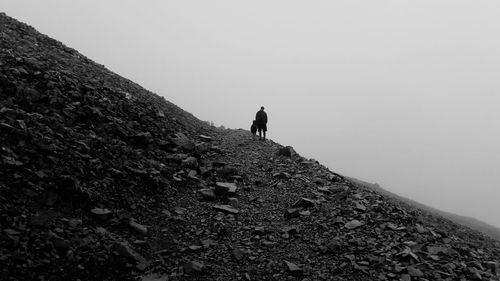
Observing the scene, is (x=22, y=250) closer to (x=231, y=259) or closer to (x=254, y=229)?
(x=231, y=259)

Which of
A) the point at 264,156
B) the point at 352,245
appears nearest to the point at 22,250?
the point at 352,245

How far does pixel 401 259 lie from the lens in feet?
34.8

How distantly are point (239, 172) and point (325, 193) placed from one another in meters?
4.43

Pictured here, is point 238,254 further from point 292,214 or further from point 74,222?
point 74,222

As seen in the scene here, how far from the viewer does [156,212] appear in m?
11.7

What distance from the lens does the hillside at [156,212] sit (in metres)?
8.82

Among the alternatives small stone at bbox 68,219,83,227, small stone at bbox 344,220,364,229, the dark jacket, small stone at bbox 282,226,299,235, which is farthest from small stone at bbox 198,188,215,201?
the dark jacket

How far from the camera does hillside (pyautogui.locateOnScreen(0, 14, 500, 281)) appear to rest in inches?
347

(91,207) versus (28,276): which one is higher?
(91,207)

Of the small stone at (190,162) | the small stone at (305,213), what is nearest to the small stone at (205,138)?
the small stone at (190,162)

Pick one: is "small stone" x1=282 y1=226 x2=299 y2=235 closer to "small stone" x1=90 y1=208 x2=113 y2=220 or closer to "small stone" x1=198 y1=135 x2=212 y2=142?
"small stone" x1=90 y1=208 x2=113 y2=220

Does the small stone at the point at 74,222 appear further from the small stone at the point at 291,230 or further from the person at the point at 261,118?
the person at the point at 261,118

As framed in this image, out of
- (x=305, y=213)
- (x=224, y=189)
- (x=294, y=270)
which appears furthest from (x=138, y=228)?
(x=305, y=213)

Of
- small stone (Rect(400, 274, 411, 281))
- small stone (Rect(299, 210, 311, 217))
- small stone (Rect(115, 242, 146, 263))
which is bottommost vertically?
small stone (Rect(115, 242, 146, 263))
